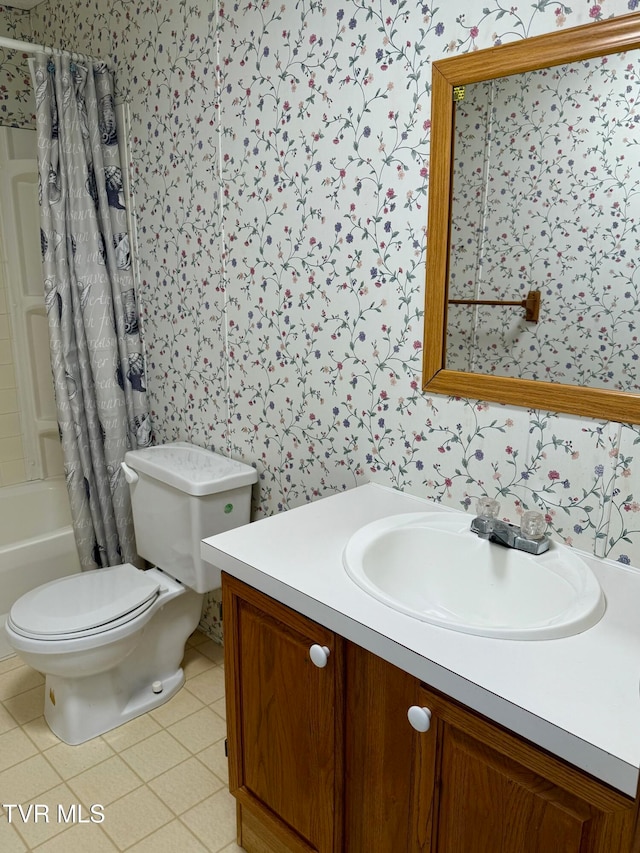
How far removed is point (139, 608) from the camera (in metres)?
1.97

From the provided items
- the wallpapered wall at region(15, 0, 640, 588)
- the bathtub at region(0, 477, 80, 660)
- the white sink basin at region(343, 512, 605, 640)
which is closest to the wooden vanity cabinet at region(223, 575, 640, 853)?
the white sink basin at region(343, 512, 605, 640)

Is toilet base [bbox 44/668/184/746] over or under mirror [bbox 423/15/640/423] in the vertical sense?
under

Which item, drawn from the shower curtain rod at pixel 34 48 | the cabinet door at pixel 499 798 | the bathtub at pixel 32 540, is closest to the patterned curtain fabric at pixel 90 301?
the shower curtain rod at pixel 34 48

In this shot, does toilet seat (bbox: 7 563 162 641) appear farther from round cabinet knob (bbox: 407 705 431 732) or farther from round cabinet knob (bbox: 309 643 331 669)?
round cabinet knob (bbox: 407 705 431 732)

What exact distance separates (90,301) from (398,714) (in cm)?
185

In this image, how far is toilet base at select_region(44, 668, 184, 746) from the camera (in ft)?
6.42

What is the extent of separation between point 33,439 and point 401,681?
2463 mm

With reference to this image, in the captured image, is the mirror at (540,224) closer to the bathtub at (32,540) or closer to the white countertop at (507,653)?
the white countertop at (507,653)

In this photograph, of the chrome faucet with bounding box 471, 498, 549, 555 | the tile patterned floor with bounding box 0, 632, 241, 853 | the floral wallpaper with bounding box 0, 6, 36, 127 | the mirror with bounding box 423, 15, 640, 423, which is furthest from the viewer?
the floral wallpaper with bounding box 0, 6, 36, 127

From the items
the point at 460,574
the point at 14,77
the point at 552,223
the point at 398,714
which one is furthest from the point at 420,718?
the point at 14,77

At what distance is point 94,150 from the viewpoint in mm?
2297

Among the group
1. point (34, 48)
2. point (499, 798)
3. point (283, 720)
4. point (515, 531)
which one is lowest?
point (283, 720)

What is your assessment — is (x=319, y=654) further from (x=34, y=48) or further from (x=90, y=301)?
(x=34, y=48)

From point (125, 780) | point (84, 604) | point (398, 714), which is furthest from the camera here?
point (84, 604)
